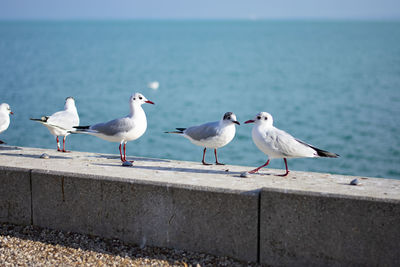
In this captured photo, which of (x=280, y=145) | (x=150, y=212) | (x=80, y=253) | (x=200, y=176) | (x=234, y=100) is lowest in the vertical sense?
(x=234, y=100)

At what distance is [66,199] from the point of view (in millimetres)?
5625

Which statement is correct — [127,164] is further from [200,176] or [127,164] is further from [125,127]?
[200,176]

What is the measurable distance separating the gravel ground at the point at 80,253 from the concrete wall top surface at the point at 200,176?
0.73 meters

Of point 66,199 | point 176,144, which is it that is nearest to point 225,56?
point 176,144

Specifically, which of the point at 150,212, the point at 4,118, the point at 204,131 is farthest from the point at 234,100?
the point at 150,212

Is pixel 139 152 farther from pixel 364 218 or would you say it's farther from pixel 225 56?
pixel 225 56

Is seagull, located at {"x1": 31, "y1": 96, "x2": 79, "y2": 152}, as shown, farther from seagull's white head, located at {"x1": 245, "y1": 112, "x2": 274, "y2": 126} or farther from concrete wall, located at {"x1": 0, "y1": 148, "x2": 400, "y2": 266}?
seagull's white head, located at {"x1": 245, "y1": 112, "x2": 274, "y2": 126}

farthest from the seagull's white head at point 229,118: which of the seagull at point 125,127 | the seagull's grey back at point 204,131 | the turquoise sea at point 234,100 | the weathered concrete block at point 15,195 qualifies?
the turquoise sea at point 234,100

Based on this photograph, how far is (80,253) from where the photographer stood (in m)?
5.29

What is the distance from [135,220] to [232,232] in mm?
1100

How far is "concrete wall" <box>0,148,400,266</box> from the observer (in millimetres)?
4551

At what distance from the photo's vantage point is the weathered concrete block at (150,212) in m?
4.95

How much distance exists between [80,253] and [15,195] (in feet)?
4.01

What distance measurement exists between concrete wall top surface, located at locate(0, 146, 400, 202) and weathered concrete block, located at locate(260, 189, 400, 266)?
0.09m
